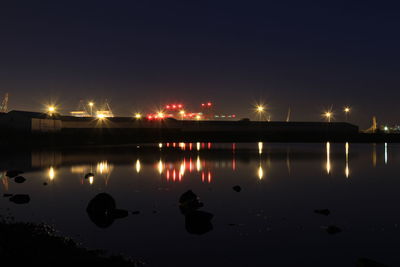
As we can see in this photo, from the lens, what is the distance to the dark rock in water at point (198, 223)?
18.4 meters

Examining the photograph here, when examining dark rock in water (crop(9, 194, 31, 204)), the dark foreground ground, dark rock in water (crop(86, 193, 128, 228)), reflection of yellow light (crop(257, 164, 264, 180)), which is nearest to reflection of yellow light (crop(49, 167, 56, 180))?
dark rock in water (crop(9, 194, 31, 204))

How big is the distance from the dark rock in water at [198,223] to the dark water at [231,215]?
14 cm

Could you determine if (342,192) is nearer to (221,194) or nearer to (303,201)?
(303,201)

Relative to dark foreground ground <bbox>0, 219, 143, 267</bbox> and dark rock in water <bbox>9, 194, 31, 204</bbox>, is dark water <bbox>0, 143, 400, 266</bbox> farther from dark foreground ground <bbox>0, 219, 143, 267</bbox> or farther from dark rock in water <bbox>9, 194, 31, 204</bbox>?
dark foreground ground <bbox>0, 219, 143, 267</bbox>

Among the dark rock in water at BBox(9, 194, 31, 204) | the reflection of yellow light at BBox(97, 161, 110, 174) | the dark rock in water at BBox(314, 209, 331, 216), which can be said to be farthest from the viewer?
the reflection of yellow light at BBox(97, 161, 110, 174)

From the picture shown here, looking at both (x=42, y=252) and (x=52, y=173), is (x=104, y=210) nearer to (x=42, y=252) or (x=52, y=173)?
(x=42, y=252)

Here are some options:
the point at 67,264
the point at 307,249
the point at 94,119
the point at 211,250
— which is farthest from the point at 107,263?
the point at 94,119

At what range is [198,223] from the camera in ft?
63.2

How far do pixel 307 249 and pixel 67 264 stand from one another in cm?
990

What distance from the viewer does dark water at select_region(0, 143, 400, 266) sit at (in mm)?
Answer: 15430

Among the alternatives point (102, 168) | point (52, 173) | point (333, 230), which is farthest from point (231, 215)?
point (102, 168)

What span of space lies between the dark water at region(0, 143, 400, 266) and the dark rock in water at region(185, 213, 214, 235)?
0.14 metres

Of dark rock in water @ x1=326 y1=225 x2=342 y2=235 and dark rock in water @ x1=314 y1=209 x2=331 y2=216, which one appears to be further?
dark rock in water @ x1=314 y1=209 x2=331 y2=216

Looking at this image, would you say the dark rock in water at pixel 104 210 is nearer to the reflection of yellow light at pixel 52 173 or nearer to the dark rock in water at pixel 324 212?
the dark rock in water at pixel 324 212
